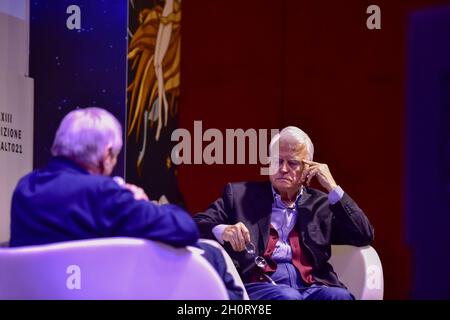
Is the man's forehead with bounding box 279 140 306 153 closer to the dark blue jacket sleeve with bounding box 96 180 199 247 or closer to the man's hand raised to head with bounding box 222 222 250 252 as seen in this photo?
the man's hand raised to head with bounding box 222 222 250 252

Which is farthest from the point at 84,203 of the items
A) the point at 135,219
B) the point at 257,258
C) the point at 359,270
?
the point at 359,270

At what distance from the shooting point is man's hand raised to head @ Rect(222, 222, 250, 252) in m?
3.60

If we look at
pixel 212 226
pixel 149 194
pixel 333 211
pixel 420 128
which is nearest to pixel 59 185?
pixel 212 226

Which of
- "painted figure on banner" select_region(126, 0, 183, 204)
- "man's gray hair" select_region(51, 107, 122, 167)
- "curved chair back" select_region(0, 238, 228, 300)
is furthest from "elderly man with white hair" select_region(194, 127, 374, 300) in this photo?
"painted figure on banner" select_region(126, 0, 183, 204)

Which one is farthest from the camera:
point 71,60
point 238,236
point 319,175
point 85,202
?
point 71,60

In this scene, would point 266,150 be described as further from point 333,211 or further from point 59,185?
point 59,185

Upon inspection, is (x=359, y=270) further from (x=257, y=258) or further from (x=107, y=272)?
(x=107, y=272)

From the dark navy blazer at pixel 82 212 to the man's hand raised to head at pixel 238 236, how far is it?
2.29 feet

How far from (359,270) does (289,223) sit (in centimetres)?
36

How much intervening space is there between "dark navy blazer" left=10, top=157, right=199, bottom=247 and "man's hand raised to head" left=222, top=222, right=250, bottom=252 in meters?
0.70

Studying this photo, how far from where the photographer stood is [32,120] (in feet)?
14.1

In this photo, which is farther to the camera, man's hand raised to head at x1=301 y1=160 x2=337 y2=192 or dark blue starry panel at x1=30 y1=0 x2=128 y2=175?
dark blue starry panel at x1=30 y1=0 x2=128 y2=175

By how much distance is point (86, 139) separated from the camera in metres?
2.93

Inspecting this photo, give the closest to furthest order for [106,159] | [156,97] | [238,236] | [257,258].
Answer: [106,159]
[238,236]
[257,258]
[156,97]
